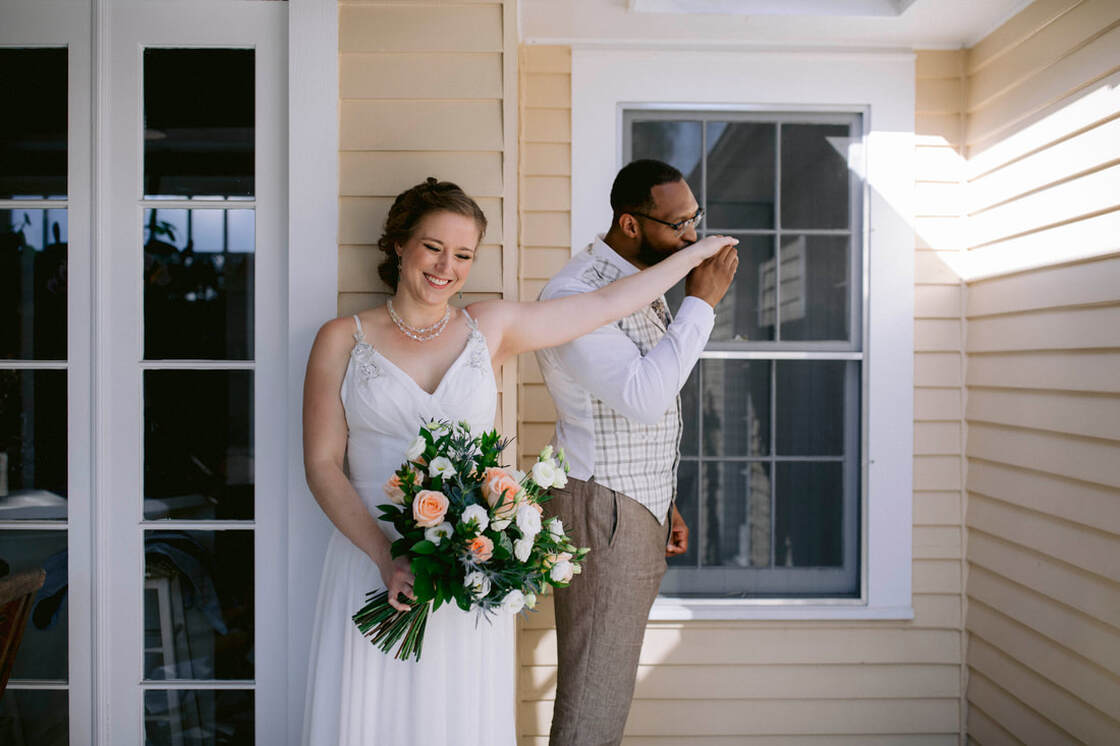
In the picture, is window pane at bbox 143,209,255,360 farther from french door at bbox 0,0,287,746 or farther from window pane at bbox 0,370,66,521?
window pane at bbox 0,370,66,521

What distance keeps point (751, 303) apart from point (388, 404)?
1.60 metres

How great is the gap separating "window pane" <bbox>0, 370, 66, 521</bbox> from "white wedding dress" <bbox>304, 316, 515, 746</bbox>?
1.06m

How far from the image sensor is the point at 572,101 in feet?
9.05

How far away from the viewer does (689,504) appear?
286 cm

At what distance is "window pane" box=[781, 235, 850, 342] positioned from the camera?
9.30ft

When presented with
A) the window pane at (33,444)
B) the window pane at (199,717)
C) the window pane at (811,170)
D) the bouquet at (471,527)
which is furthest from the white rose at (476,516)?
the window pane at (811,170)

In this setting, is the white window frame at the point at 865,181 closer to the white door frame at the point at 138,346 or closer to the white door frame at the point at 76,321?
the white door frame at the point at 138,346

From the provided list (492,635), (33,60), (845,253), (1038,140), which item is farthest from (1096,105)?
(33,60)

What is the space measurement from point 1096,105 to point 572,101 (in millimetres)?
1649

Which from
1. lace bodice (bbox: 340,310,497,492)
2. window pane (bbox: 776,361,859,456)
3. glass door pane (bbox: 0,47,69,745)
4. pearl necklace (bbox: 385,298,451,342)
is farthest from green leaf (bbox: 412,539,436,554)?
window pane (bbox: 776,361,859,456)

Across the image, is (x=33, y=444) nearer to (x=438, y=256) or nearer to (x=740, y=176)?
(x=438, y=256)

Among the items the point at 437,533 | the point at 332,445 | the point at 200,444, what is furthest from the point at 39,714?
the point at 437,533

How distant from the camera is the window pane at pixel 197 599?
7.34ft

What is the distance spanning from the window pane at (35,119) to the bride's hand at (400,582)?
5.26 ft
